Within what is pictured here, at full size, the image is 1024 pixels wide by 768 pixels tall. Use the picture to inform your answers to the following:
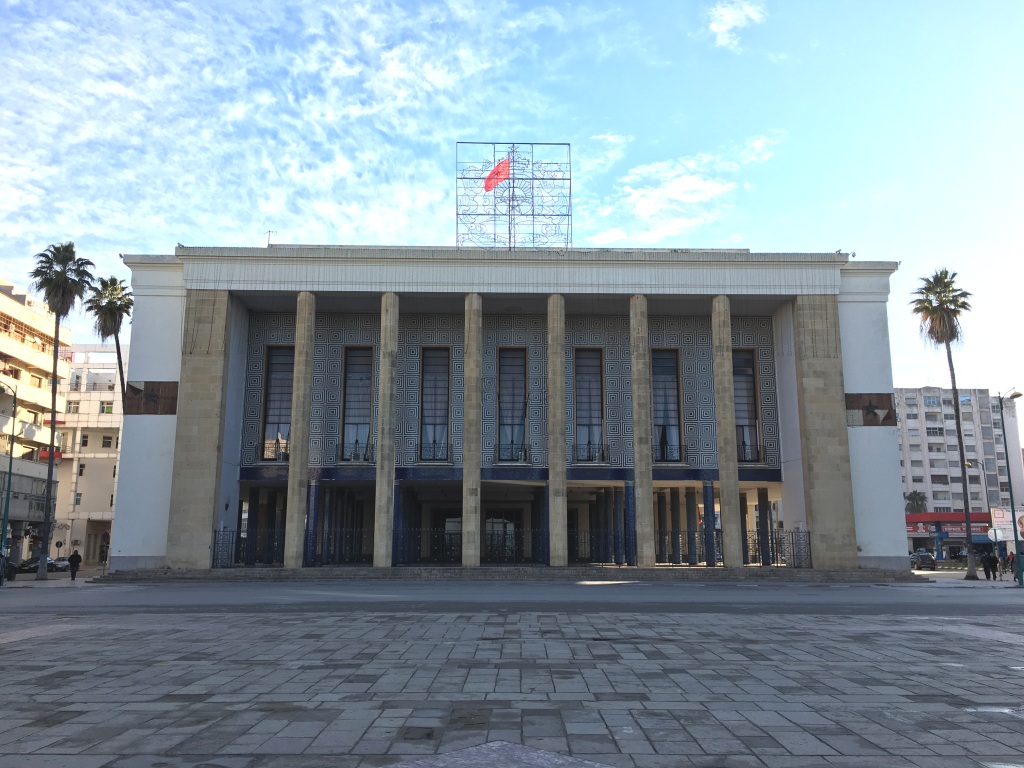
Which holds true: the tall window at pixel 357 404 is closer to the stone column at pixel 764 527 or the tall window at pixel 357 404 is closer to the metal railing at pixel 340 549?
the metal railing at pixel 340 549

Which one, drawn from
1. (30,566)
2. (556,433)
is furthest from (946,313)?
(30,566)

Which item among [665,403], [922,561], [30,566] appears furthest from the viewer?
[922,561]

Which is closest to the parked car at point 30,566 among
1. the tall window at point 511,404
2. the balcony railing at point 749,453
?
the tall window at point 511,404

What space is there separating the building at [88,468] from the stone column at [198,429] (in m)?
37.9

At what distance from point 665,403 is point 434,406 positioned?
1077 cm

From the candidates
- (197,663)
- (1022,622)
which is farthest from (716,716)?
(1022,622)

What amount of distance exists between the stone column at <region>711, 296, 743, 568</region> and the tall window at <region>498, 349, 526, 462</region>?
870 centimetres

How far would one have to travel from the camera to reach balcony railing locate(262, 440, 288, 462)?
115 ft

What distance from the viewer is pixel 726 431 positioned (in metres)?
32.7

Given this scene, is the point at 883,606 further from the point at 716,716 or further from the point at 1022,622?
the point at 716,716

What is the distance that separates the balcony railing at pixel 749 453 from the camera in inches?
1405

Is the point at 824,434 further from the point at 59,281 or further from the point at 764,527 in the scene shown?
the point at 59,281

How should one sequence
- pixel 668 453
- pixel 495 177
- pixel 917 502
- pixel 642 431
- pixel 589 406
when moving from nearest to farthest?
pixel 642 431, pixel 668 453, pixel 589 406, pixel 495 177, pixel 917 502

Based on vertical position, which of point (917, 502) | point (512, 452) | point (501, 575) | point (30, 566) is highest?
point (512, 452)
